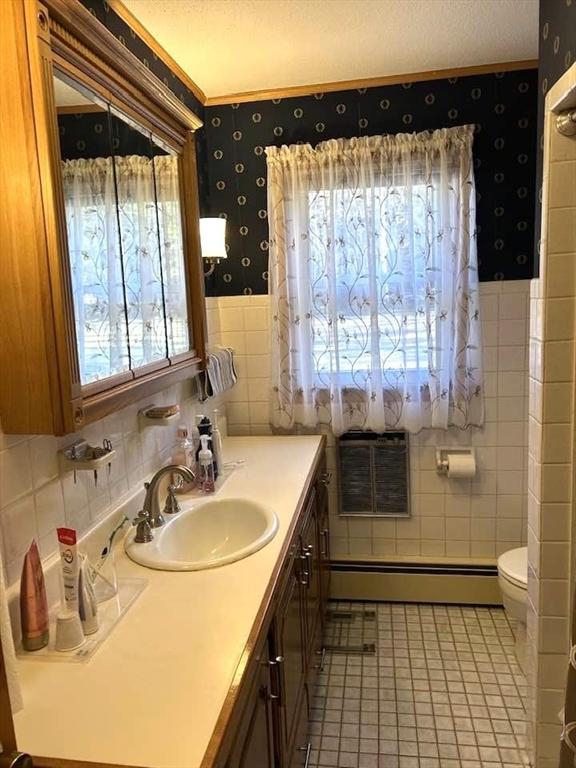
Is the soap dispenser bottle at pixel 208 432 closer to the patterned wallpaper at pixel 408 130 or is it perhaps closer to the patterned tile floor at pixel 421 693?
the patterned wallpaper at pixel 408 130

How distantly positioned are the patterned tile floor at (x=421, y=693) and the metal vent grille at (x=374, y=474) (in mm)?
518

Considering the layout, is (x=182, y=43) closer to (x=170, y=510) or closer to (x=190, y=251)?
(x=190, y=251)

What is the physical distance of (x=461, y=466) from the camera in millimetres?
2768

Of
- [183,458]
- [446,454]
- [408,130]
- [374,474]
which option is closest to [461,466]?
[446,454]

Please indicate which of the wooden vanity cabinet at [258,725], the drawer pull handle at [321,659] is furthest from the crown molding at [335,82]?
the drawer pull handle at [321,659]

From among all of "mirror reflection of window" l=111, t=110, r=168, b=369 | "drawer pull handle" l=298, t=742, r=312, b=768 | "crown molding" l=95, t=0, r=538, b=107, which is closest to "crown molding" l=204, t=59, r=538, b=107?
"crown molding" l=95, t=0, r=538, b=107

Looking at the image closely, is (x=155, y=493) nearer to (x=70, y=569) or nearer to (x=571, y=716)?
(x=70, y=569)

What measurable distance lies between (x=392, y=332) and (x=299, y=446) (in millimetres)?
687

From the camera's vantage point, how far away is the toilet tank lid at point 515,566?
2316 millimetres

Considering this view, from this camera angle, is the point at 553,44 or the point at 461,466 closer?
the point at 553,44

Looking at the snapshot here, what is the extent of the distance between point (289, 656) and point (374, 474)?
4.44 ft

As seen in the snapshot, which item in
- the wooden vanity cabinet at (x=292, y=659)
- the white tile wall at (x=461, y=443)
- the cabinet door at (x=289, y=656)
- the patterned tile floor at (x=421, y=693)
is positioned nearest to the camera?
the wooden vanity cabinet at (x=292, y=659)

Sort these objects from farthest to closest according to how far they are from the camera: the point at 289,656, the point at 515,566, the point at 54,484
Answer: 1. the point at 515,566
2. the point at 289,656
3. the point at 54,484

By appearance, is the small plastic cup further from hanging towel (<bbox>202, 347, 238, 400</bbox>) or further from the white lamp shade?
the white lamp shade
